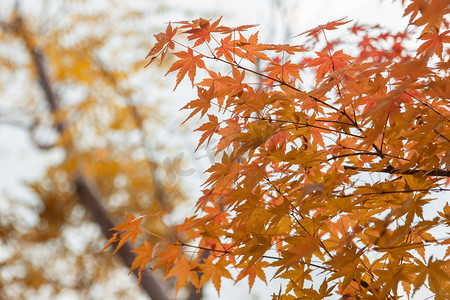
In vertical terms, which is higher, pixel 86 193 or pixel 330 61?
pixel 86 193

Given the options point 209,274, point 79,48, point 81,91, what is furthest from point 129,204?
point 209,274

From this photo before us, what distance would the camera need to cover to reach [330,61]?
83 cm

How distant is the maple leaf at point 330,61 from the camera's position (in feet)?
2.67

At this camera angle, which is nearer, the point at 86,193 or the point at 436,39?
the point at 436,39

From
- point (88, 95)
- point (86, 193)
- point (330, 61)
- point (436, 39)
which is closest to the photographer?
point (436, 39)

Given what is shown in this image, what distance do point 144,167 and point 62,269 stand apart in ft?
6.57

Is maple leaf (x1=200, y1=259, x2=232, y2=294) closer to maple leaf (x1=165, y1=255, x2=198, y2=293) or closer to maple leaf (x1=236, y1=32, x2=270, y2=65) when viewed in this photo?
maple leaf (x1=165, y1=255, x2=198, y2=293)

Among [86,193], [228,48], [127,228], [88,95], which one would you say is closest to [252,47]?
[228,48]

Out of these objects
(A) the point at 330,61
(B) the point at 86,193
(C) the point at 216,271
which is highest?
(B) the point at 86,193

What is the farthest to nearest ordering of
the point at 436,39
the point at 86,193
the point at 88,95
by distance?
the point at 88,95
the point at 86,193
the point at 436,39

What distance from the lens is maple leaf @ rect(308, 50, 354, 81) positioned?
813 mm

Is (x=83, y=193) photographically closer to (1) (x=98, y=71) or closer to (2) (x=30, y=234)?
(1) (x=98, y=71)

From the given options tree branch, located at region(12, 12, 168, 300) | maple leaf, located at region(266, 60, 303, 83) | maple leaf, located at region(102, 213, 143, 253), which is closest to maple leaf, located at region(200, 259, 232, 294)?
maple leaf, located at region(102, 213, 143, 253)

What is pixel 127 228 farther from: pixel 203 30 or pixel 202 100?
pixel 203 30
